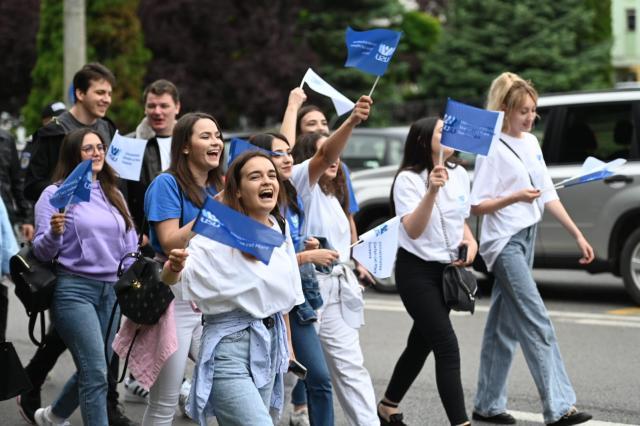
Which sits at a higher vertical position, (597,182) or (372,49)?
(372,49)

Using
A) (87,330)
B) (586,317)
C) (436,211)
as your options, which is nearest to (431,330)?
(436,211)

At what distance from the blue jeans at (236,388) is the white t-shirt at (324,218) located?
136 cm

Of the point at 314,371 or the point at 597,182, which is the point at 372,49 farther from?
the point at 597,182

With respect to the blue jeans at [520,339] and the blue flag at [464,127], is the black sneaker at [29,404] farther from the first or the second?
the blue flag at [464,127]

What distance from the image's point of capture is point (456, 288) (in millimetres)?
6090

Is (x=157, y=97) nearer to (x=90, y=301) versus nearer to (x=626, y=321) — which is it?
(x=90, y=301)

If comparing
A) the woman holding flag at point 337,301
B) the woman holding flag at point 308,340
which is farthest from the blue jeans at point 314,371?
the woman holding flag at point 337,301

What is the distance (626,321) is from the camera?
391 inches

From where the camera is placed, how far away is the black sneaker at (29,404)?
6.84m

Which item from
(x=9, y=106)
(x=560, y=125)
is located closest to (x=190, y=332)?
(x=560, y=125)

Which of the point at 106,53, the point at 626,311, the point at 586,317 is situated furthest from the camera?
the point at 106,53

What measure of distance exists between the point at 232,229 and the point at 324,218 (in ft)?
5.86

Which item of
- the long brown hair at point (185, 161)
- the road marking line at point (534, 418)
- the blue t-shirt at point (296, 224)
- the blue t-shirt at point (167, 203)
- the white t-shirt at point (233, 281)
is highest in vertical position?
the long brown hair at point (185, 161)

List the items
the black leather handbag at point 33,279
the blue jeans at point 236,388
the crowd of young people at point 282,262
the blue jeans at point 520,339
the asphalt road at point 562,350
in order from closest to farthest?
1. the blue jeans at point 236,388
2. the crowd of young people at point 282,262
3. the black leather handbag at point 33,279
4. the blue jeans at point 520,339
5. the asphalt road at point 562,350
